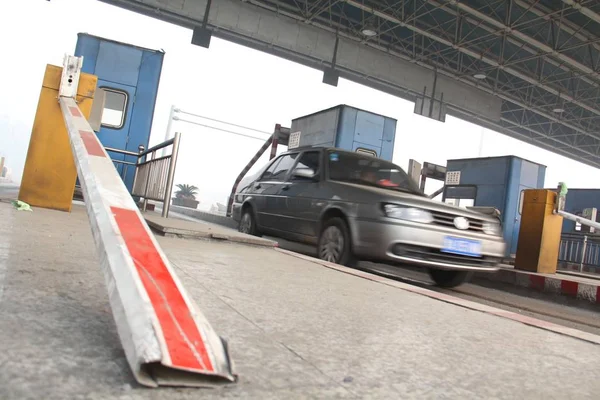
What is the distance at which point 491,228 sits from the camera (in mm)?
4391

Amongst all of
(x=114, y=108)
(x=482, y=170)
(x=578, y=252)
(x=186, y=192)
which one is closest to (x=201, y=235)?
(x=114, y=108)

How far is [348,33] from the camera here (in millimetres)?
15859

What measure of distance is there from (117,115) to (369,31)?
1008 cm

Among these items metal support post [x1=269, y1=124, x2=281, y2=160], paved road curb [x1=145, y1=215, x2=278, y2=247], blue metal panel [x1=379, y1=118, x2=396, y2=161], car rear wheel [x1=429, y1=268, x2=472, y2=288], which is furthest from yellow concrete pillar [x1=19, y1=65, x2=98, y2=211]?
metal support post [x1=269, y1=124, x2=281, y2=160]

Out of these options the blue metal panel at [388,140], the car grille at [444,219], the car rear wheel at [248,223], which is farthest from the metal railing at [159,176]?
the blue metal panel at [388,140]

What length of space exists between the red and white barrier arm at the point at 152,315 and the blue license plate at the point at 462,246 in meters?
3.36

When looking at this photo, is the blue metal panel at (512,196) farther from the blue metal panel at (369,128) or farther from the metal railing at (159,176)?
the metal railing at (159,176)

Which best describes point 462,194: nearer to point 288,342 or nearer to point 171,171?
point 171,171

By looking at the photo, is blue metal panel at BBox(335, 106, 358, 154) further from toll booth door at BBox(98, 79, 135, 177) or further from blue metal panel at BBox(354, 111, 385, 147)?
toll booth door at BBox(98, 79, 135, 177)

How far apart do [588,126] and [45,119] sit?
26029 millimetres

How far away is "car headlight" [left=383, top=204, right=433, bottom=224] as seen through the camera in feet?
13.0

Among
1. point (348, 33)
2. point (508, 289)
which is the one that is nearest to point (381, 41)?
point (348, 33)

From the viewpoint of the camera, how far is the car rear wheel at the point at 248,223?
19.7 ft

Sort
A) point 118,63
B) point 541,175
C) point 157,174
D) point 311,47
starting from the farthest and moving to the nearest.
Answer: point 311,47 → point 541,175 → point 118,63 → point 157,174
